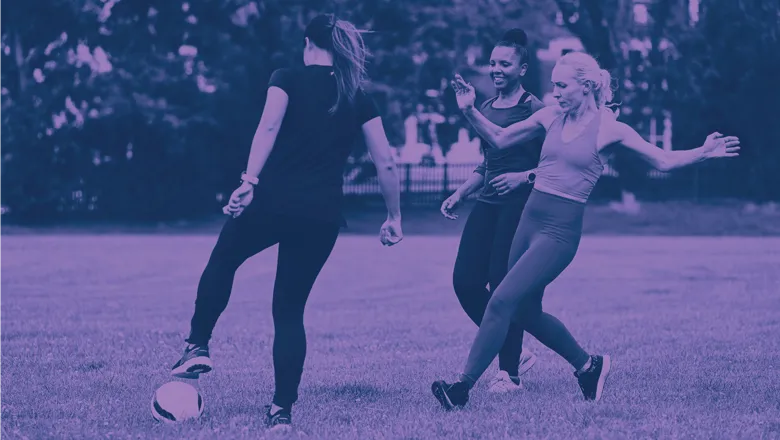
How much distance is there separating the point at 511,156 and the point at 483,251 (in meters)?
0.61

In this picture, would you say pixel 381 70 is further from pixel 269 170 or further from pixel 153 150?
pixel 269 170

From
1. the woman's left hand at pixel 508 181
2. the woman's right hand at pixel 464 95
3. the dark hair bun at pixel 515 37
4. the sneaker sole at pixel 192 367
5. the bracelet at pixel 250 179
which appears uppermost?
the dark hair bun at pixel 515 37

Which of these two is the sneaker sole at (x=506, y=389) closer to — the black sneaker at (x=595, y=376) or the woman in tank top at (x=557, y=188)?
the black sneaker at (x=595, y=376)

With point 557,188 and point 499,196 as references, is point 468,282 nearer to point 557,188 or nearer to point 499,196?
point 499,196

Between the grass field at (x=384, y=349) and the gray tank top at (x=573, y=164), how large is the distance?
121 centimetres

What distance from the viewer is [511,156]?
22.3 ft

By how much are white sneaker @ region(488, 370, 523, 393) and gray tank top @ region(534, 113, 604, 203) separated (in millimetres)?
1400

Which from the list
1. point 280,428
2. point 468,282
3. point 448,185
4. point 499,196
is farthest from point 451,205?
point 448,185

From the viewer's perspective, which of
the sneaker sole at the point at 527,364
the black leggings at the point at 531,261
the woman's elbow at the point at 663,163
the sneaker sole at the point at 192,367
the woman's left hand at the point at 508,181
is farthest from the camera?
the sneaker sole at the point at 527,364

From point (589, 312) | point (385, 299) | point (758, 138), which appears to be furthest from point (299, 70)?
point (758, 138)

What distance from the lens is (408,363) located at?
8312 millimetres

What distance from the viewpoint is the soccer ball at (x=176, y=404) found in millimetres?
5750

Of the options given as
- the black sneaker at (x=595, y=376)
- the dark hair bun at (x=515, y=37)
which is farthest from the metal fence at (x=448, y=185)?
the black sneaker at (x=595, y=376)

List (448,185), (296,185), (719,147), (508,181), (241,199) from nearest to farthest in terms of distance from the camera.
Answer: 1. (241,199)
2. (296,185)
3. (719,147)
4. (508,181)
5. (448,185)
